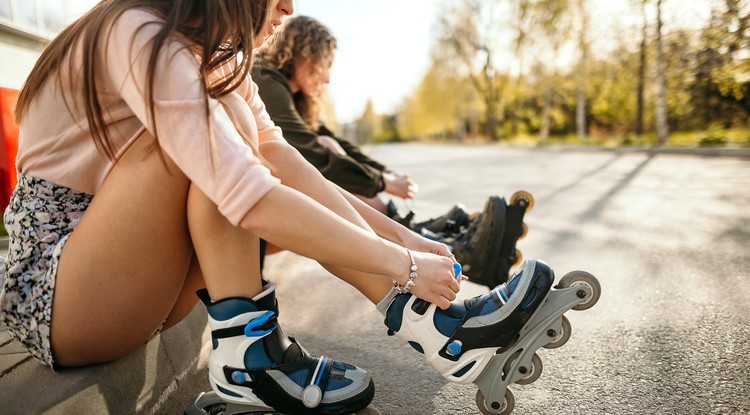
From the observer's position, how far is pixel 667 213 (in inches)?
177

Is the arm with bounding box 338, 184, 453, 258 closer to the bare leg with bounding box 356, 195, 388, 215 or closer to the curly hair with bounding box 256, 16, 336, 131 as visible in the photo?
the bare leg with bounding box 356, 195, 388, 215

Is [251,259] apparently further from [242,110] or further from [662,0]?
[662,0]

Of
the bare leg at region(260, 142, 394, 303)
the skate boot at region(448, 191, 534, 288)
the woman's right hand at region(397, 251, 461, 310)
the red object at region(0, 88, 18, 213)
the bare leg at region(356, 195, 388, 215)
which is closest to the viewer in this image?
the woman's right hand at region(397, 251, 461, 310)

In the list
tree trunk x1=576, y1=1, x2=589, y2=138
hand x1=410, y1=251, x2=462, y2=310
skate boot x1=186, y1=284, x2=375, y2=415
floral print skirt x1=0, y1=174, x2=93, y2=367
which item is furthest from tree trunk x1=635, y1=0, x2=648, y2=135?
floral print skirt x1=0, y1=174, x2=93, y2=367

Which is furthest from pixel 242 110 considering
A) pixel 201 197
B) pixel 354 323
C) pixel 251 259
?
pixel 354 323

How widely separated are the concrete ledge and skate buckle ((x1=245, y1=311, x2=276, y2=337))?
0.44m

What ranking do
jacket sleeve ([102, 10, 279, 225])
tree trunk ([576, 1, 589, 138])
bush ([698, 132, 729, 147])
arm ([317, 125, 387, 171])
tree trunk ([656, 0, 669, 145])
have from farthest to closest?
1. tree trunk ([576, 1, 589, 138])
2. tree trunk ([656, 0, 669, 145])
3. bush ([698, 132, 729, 147])
4. arm ([317, 125, 387, 171])
5. jacket sleeve ([102, 10, 279, 225])

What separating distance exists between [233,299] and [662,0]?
17.1 meters

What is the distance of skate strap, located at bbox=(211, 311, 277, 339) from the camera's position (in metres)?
1.18

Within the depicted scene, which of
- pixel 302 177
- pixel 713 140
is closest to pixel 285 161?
pixel 302 177

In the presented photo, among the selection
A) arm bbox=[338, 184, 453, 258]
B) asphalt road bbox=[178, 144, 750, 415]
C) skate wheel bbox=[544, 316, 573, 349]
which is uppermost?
arm bbox=[338, 184, 453, 258]

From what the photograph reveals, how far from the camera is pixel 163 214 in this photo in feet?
3.75

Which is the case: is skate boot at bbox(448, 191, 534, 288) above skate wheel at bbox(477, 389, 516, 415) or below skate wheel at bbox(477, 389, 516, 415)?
above

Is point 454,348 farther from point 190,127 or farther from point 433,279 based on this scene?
point 190,127
